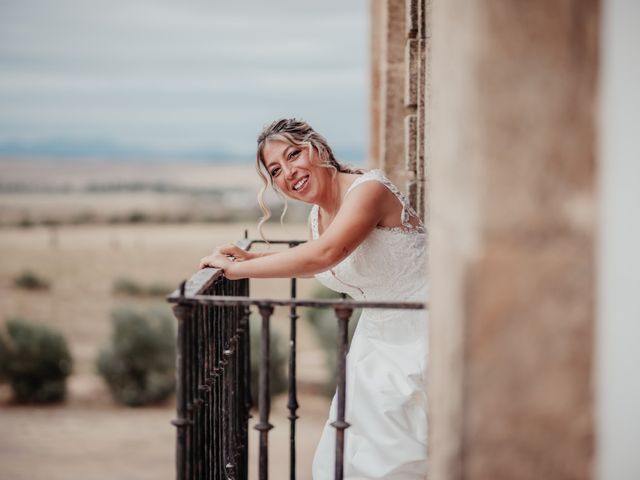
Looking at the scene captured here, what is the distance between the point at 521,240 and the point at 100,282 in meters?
31.3

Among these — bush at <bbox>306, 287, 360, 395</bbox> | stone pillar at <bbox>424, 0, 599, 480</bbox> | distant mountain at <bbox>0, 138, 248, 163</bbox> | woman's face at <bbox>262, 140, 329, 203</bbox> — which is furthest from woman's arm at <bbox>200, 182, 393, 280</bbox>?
distant mountain at <bbox>0, 138, 248, 163</bbox>

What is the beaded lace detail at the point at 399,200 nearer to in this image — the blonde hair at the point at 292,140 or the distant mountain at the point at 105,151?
the blonde hair at the point at 292,140

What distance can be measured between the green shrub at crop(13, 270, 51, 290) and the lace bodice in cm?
2935

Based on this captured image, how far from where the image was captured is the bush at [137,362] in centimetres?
1470

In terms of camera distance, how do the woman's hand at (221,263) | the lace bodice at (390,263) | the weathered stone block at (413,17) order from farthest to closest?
the weathered stone block at (413,17)
the lace bodice at (390,263)
the woman's hand at (221,263)

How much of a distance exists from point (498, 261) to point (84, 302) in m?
28.7

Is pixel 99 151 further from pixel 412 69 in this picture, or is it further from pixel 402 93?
pixel 412 69

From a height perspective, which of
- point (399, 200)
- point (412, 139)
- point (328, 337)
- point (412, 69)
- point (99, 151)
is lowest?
point (328, 337)

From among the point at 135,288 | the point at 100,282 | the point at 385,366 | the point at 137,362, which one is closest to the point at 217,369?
the point at 385,366

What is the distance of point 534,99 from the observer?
142 cm

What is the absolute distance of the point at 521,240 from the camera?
1429 millimetres

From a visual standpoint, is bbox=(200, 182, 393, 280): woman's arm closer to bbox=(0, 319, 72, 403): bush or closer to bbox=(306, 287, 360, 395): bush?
bbox=(306, 287, 360, 395): bush

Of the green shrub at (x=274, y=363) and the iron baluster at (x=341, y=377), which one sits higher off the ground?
the iron baluster at (x=341, y=377)

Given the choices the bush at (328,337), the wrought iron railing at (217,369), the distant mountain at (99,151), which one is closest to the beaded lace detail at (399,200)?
the wrought iron railing at (217,369)
